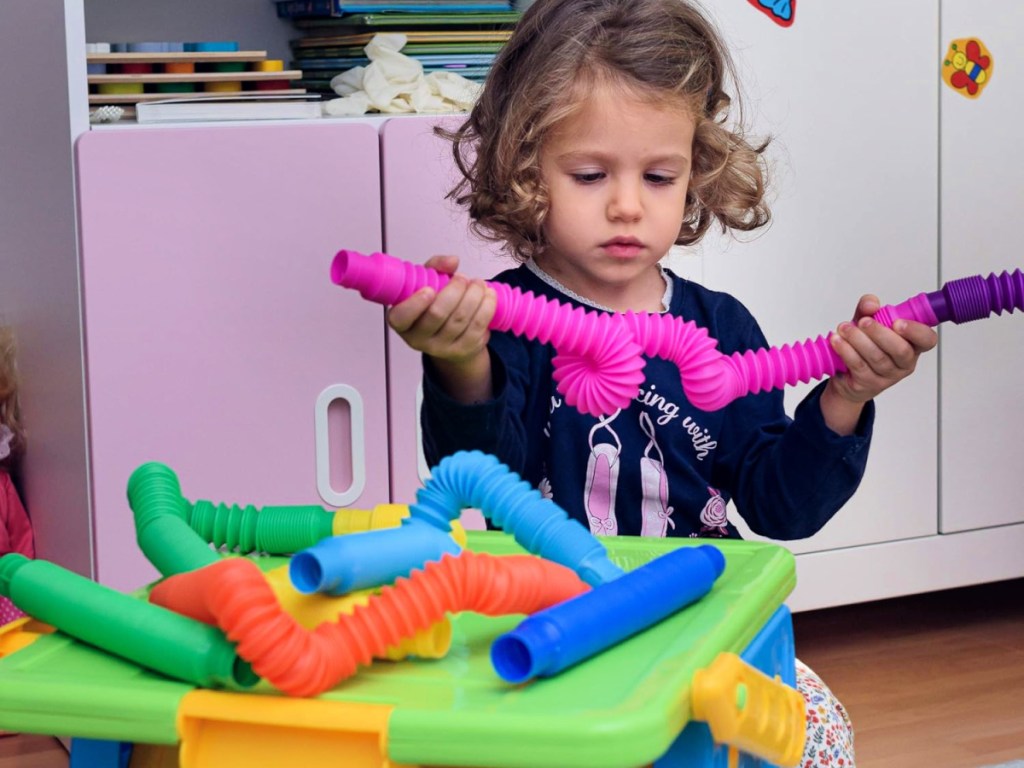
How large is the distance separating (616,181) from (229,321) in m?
0.58

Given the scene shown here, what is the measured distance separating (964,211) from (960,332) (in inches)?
5.6

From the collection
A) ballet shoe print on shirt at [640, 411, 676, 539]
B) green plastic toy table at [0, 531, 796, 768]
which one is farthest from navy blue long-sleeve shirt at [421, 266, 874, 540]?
green plastic toy table at [0, 531, 796, 768]

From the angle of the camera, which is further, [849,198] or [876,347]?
[849,198]

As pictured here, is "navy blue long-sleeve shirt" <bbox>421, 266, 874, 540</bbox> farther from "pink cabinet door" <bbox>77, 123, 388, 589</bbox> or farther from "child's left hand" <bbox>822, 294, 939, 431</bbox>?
"pink cabinet door" <bbox>77, 123, 388, 589</bbox>

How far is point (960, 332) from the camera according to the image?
1.70m

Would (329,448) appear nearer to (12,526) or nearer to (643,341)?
(12,526)

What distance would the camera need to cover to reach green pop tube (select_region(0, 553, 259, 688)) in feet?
1.86

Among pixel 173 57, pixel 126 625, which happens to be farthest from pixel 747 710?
pixel 173 57

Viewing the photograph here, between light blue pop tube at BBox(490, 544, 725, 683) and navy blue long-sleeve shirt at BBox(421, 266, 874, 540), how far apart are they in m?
0.32

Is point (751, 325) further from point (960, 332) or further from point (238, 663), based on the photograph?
point (960, 332)

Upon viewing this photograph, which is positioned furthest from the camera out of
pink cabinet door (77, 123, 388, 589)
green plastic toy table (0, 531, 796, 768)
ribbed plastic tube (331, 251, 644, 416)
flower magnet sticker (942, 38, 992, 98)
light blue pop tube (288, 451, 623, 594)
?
flower magnet sticker (942, 38, 992, 98)

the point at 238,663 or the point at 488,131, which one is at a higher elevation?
the point at 488,131

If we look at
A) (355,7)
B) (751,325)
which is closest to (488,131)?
(751,325)

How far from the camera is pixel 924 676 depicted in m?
1.68
